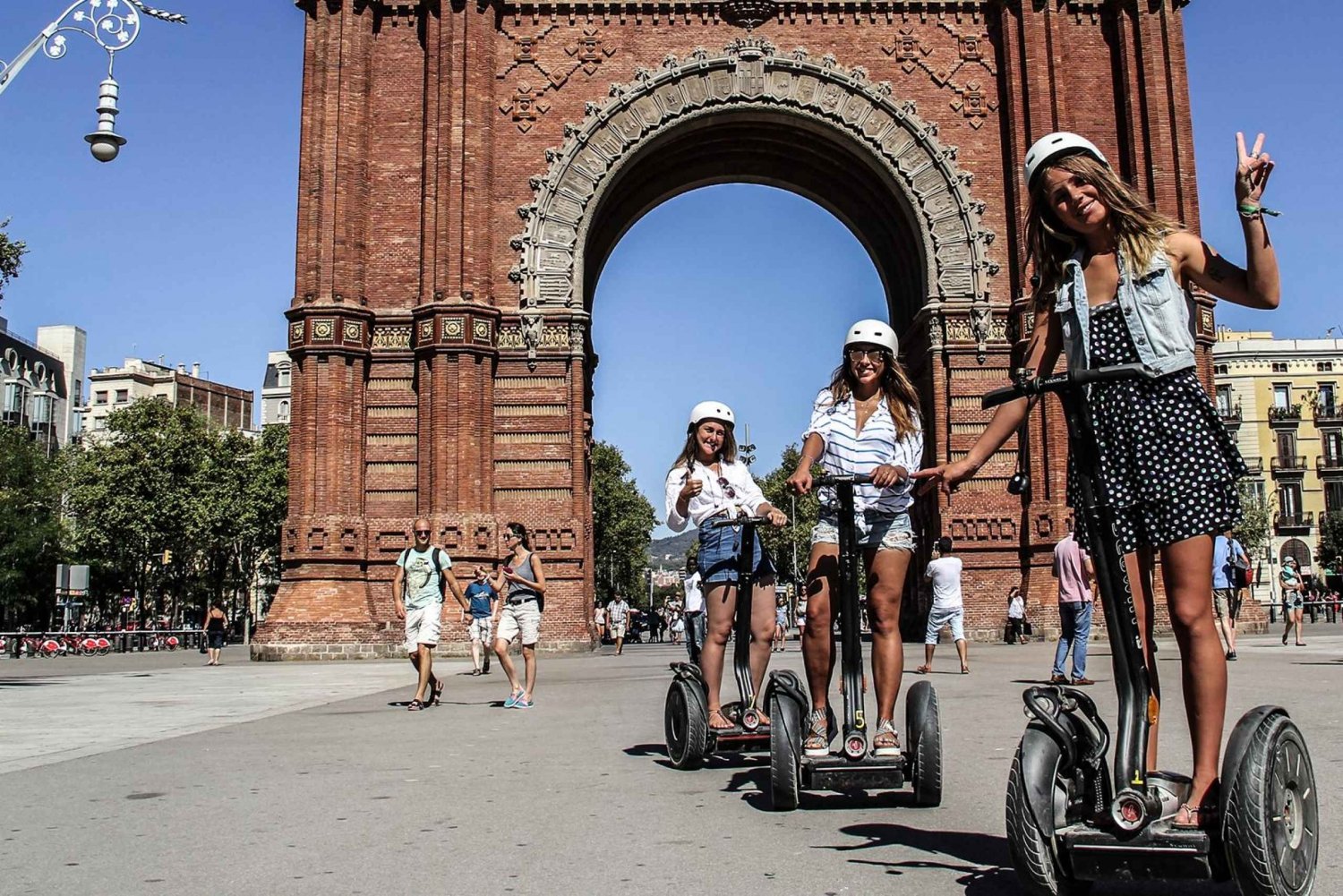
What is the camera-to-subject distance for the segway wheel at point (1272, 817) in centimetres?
332

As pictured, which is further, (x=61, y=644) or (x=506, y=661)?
(x=61, y=644)

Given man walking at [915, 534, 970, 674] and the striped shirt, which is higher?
the striped shirt

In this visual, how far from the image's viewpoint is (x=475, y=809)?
5.93 m

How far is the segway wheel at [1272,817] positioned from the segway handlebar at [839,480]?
2.27m

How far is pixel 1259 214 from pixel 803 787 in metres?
3.03

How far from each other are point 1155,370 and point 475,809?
3634mm

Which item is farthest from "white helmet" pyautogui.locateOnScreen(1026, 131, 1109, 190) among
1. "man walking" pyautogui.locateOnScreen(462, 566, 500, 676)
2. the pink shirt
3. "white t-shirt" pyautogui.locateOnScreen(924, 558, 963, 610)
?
"white t-shirt" pyautogui.locateOnScreen(924, 558, 963, 610)

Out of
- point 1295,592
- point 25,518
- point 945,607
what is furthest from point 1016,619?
point 25,518

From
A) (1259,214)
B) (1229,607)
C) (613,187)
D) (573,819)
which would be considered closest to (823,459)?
(573,819)

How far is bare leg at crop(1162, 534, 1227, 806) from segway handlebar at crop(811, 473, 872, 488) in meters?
1.91

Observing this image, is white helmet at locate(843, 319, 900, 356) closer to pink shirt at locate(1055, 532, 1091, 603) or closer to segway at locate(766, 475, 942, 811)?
segway at locate(766, 475, 942, 811)

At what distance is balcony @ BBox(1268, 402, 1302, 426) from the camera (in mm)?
78750

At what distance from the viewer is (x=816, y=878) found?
4.32 metres

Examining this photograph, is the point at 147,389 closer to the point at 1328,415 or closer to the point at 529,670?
the point at 1328,415
